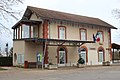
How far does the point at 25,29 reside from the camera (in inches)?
1590

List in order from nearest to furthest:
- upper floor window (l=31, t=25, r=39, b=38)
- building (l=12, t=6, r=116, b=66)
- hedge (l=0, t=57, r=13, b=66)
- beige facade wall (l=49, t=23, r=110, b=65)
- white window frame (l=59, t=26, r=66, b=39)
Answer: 1. building (l=12, t=6, r=116, b=66)
2. beige facade wall (l=49, t=23, r=110, b=65)
3. upper floor window (l=31, t=25, r=39, b=38)
4. white window frame (l=59, t=26, r=66, b=39)
5. hedge (l=0, t=57, r=13, b=66)

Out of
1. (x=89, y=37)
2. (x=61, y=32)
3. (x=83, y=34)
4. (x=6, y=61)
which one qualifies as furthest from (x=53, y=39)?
(x=6, y=61)

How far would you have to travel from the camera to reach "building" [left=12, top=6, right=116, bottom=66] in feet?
128

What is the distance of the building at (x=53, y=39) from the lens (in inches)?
1537

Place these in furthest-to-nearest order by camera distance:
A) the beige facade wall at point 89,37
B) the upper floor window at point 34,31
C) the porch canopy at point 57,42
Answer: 1. the upper floor window at point 34,31
2. the beige facade wall at point 89,37
3. the porch canopy at point 57,42

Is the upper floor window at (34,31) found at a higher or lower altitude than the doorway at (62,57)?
higher

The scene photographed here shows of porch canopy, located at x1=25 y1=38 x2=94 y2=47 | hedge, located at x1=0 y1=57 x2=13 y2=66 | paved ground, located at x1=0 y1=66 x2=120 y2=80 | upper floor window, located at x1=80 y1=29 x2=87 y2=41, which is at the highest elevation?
upper floor window, located at x1=80 y1=29 x2=87 y2=41

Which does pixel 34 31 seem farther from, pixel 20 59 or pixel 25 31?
pixel 20 59

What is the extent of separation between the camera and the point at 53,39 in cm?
3728

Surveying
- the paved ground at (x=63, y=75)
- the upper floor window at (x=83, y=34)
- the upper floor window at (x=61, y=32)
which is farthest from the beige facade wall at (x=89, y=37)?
the paved ground at (x=63, y=75)

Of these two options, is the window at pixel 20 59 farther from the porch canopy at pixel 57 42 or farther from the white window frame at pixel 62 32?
the white window frame at pixel 62 32

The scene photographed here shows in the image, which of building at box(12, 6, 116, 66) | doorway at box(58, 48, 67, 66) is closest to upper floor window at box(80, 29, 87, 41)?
building at box(12, 6, 116, 66)

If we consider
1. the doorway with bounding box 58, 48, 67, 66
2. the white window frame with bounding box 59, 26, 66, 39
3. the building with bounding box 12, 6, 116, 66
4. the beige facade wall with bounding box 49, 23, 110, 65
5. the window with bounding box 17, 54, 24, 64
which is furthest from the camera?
the white window frame with bounding box 59, 26, 66, 39

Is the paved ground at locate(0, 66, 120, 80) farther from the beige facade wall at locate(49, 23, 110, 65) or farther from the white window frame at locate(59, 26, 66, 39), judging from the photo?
the white window frame at locate(59, 26, 66, 39)
